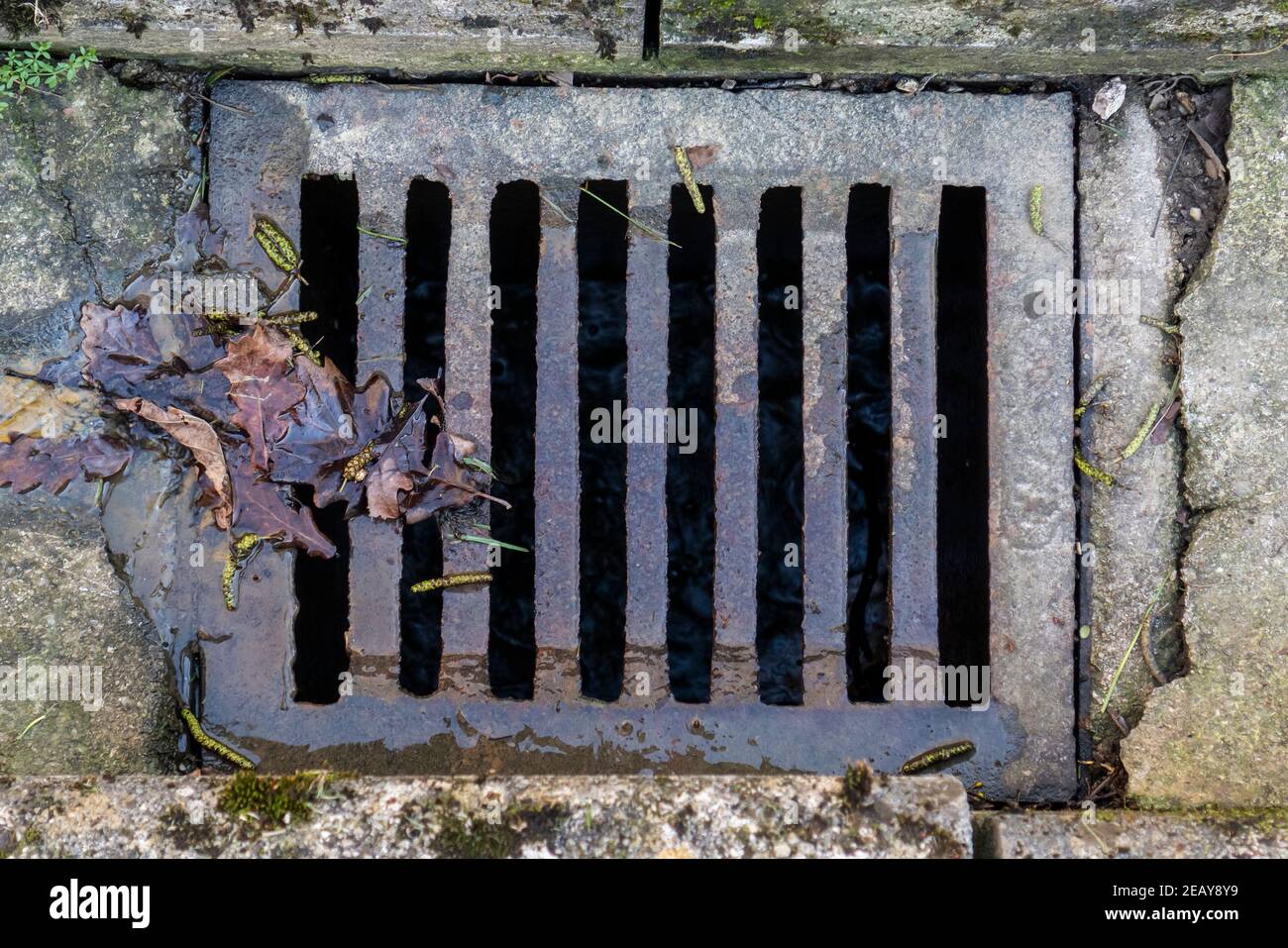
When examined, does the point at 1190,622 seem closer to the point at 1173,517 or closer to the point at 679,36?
the point at 1173,517

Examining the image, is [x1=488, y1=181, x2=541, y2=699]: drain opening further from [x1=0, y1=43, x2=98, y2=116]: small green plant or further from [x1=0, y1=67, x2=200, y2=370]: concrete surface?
[x1=0, y1=43, x2=98, y2=116]: small green plant

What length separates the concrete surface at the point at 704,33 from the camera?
183 centimetres

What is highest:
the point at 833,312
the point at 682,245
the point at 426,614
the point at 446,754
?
the point at 682,245

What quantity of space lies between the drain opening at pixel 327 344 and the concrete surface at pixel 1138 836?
1.40m

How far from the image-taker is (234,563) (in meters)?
2.03

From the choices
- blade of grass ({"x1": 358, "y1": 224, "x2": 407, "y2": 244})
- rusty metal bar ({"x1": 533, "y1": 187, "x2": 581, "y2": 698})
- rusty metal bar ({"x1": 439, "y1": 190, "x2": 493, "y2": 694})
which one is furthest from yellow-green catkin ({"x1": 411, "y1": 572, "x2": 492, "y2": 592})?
blade of grass ({"x1": 358, "y1": 224, "x2": 407, "y2": 244})

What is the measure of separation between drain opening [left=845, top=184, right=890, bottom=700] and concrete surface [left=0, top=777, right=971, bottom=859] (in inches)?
24.0

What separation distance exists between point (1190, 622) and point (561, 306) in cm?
148

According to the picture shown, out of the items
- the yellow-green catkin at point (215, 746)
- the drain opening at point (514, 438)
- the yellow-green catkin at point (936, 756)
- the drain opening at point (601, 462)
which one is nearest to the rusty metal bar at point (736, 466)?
the drain opening at point (601, 462)

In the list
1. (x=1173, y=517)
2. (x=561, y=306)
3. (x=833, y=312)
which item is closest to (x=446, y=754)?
(x=561, y=306)

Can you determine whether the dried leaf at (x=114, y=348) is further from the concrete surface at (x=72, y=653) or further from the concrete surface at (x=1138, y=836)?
the concrete surface at (x=1138, y=836)

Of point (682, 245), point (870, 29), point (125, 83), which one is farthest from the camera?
point (682, 245)

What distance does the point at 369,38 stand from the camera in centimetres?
188

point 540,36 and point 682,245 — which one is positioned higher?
point 540,36
